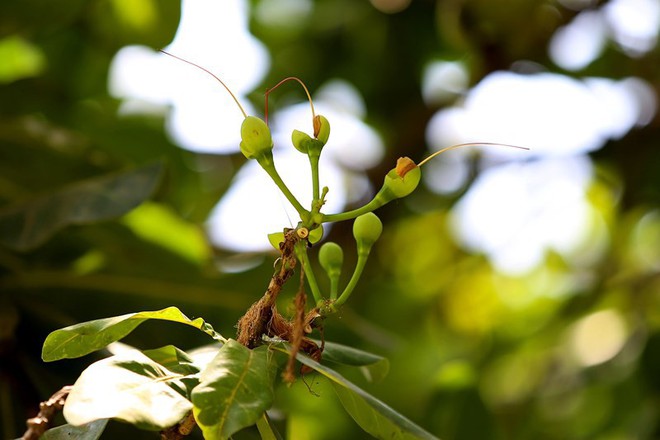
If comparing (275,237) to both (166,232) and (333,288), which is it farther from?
(166,232)

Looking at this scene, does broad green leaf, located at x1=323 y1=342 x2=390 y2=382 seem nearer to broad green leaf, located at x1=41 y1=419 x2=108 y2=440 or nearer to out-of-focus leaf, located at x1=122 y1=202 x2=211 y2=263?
broad green leaf, located at x1=41 y1=419 x2=108 y2=440

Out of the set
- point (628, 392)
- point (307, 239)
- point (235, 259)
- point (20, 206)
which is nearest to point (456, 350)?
point (628, 392)

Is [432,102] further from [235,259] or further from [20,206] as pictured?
[20,206]

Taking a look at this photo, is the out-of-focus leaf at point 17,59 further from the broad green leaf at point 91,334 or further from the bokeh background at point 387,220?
the broad green leaf at point 91,334

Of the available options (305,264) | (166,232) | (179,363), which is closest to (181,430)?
(179,363)

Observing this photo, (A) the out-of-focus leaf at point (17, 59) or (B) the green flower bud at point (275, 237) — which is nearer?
(B) the green flower bud at point (275, 237)

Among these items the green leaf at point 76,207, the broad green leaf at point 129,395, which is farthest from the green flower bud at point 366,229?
the green leaf at point 76,207

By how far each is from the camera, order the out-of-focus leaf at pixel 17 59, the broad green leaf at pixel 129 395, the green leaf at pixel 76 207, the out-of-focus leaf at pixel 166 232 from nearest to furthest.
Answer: the broad green leaf at pixel 129 395 < the green leaf at pixel 76 207 < the out-of-focus leaf at pixel 166 232 < the out-of-focus leaf at pixel 17 59
